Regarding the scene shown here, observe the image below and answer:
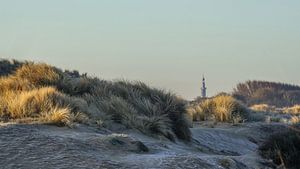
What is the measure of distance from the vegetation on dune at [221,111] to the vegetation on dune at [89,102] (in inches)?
193

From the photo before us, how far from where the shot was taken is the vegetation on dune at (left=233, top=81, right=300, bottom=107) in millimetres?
62625

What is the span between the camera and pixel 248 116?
23.3 m

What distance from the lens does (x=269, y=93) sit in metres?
66.9

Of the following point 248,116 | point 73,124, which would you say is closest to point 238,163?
point 73,124

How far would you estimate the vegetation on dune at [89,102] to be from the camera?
12992 millimetres

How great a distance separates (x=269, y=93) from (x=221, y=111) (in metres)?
45.6

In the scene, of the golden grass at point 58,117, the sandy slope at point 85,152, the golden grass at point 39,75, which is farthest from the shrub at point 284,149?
the golden grass at point 39,75

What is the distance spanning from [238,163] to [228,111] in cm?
1129

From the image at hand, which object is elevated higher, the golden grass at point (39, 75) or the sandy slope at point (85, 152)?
the golden grass at point (39, 75)

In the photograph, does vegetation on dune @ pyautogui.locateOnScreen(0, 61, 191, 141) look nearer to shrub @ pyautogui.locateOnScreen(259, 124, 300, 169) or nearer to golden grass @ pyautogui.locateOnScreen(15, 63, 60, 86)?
golden grass @ pyautogui.locateOnScreen(15, 63, 60, 86)

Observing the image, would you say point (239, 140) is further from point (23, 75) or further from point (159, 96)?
point (23, 75)

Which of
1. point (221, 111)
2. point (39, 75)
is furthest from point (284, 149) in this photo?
point (221, 111)

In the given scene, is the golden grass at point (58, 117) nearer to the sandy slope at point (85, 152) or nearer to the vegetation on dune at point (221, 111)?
the sandy slope at point (85, 152)

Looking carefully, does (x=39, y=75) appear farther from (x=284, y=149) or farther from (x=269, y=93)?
(x=269, y=93)
